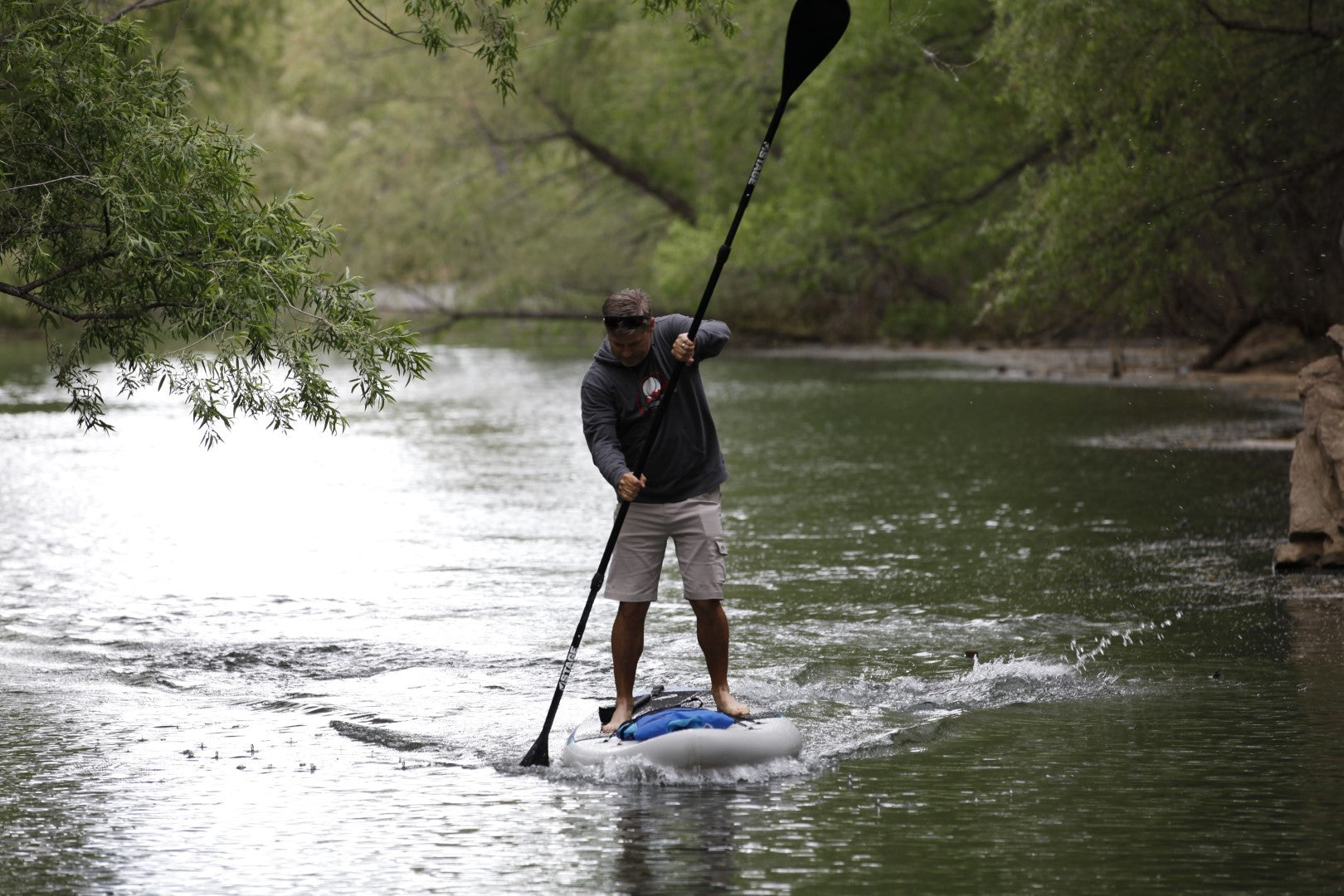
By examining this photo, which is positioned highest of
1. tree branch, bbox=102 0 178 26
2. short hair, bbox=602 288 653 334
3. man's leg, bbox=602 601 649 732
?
tree branch, bbox=102 0 178 26

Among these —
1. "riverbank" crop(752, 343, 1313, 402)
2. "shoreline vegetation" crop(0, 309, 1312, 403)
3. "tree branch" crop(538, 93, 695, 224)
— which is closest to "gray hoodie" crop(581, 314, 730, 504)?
"shoreline vegetation" crop(0, 309, 1312, 403)

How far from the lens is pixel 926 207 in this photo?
39.8m

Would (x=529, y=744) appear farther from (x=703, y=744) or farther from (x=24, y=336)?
(x=24, y=336)

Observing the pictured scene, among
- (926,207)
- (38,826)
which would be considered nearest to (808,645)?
(38,826)

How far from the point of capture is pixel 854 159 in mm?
37281

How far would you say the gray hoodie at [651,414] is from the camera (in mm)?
7773

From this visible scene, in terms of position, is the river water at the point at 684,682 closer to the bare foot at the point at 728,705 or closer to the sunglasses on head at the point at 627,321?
the bare foot at the point at 728,705

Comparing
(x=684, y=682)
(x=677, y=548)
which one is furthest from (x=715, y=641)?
(x=684, y=682)

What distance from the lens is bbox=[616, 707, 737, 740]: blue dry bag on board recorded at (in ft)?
24.3

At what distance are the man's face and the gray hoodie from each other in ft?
0.17

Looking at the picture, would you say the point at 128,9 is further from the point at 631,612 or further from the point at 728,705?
the point at 728,705

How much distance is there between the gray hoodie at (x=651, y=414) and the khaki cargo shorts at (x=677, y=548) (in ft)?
0.22

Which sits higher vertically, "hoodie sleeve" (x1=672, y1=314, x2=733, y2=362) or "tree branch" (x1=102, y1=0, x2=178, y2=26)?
"tree branch" (x1=102, y1=0, x2=178, y2=26)

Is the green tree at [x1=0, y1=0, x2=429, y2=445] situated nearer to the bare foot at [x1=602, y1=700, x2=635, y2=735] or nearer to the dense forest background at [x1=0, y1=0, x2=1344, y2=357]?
the bare foot at [x1=602, y1=700, x2=635, y2=735]
